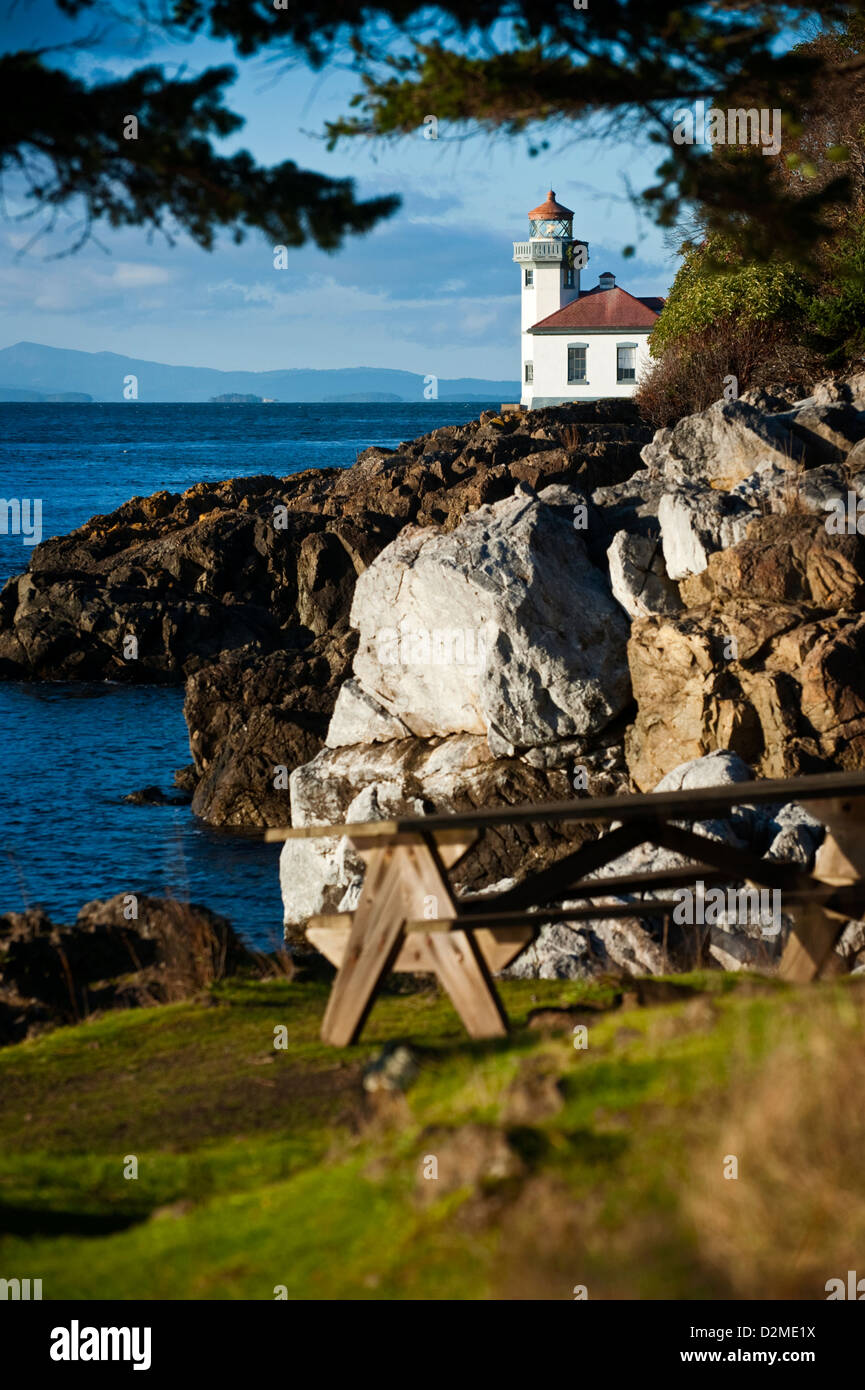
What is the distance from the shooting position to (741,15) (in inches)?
305

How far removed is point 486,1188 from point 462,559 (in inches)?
527

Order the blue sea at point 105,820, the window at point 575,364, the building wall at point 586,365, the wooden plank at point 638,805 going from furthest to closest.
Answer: the window at point 575,364 → the building wall at point 586,365 → the blue sea at point 105,820 → the wooden plank at point 638,805

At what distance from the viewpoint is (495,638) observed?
673 inches

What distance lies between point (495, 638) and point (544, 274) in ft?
225

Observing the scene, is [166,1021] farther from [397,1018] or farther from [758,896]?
[758,896]

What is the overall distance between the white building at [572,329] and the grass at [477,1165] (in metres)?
68.3

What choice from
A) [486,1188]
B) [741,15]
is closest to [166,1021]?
[486,1188]

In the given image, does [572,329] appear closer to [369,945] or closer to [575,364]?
[575,364]

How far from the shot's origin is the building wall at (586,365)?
74.8m

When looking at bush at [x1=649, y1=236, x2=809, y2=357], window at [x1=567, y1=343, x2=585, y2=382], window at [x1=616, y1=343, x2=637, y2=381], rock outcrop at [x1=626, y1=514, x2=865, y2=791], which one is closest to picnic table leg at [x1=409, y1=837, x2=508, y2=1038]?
rock outcrop at [x1=626, y1=514, x2=865, y2=791]

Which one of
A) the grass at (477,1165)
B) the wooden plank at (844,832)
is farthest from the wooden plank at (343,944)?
the wooden plank at (844,832)

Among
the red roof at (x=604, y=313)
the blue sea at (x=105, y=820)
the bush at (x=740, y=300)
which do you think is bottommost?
the blue sea at (x=105, y=820)

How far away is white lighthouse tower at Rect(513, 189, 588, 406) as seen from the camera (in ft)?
259

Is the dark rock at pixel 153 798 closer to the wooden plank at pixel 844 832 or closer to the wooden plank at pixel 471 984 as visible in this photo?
the wooden plank at pixel 471 984
